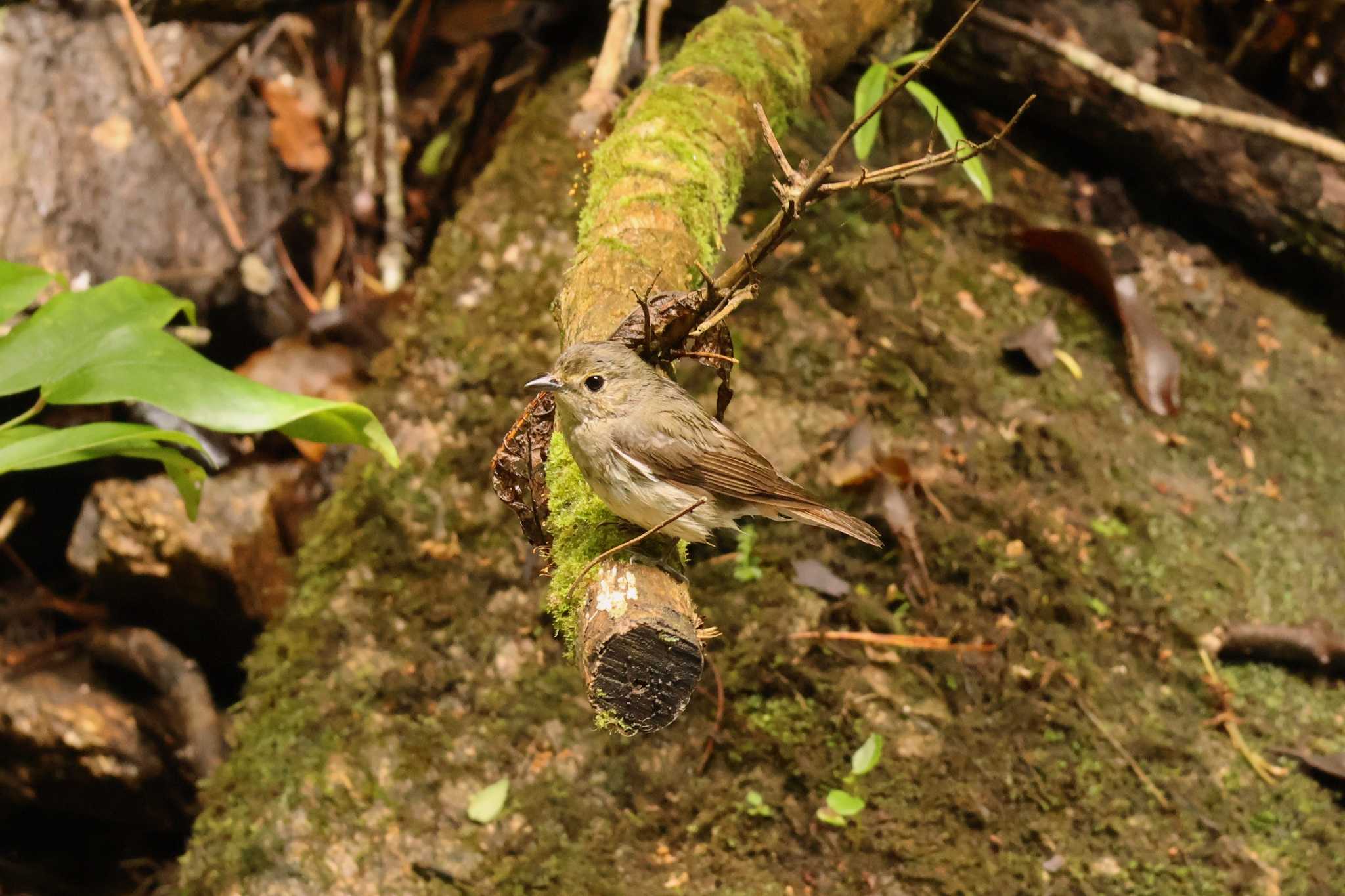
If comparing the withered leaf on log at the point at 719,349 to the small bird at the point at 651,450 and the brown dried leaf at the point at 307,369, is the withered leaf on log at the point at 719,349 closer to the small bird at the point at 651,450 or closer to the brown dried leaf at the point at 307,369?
the small bird at the point at 651,450

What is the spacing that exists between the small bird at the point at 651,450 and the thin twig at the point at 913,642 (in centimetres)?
95

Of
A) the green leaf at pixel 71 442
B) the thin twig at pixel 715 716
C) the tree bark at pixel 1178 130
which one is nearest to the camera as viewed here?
the green leaf at pixel 71 442

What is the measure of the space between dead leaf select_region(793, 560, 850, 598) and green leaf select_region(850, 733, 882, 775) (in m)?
0.53

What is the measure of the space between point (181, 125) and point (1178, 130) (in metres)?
4.65

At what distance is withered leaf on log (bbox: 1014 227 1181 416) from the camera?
14.2 feet

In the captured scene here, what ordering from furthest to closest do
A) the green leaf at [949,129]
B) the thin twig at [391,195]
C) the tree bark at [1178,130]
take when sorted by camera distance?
1. the thin twig at [391,195]
2. the tree bark at [1178,130]
3. the green leaf at [949,129]

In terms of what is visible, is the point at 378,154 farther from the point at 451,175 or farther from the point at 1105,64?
the point at 1105,64

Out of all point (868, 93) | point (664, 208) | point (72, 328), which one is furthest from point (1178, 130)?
point (72, 328)

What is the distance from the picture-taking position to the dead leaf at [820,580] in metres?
3.48

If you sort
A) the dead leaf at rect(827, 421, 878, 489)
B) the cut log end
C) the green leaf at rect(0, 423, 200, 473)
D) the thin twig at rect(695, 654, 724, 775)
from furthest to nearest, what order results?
the dead leaf at rect(827, 421, 878, 489)
the thin twig at rect(695, 654, 724, 775)
the green leaf at rect(0, 423, 200, 473)
the cut log end

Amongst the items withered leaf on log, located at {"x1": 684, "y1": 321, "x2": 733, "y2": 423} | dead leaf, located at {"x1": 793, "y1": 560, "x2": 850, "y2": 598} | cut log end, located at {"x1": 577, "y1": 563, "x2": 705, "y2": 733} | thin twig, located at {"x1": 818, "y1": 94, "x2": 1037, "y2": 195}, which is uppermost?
thin twig, located at {"x1": 818, "y1": 94, "x2": 1037, "y2": 195}

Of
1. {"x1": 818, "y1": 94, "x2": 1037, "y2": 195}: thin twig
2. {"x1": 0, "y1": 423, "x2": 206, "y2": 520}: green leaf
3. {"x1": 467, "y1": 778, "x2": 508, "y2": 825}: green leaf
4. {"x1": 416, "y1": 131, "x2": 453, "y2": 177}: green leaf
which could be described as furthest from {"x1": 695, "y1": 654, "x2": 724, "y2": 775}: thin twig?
{"x1": 416, "y1": 131, "x2": 453, "y2": 177}: green leaf

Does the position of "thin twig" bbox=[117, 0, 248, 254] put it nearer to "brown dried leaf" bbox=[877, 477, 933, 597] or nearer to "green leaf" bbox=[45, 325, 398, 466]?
"green leaf" bbox=[45, 325, 398, 466]

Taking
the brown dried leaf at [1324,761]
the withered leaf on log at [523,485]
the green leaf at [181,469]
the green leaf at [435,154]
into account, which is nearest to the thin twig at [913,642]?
the brown dried leaf at [1324,761]
